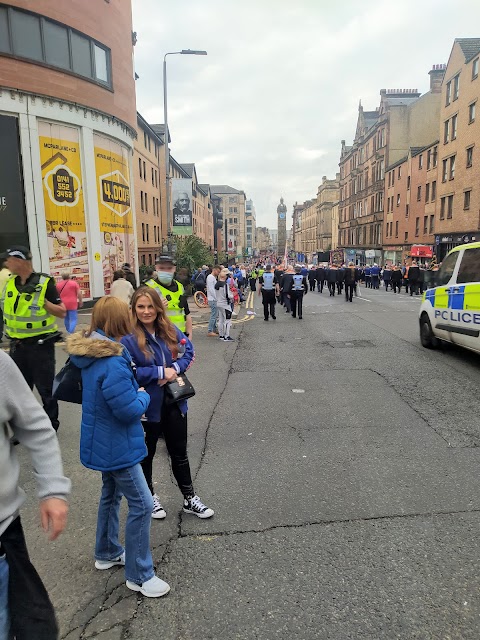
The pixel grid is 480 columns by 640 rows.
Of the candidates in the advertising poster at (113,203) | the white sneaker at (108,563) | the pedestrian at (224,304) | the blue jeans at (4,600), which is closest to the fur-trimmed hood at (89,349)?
the blue jeans at (4,600)

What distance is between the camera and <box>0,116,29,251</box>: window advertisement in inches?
537

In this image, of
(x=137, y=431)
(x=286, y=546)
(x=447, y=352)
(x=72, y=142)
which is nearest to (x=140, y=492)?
(x=137, y=431)

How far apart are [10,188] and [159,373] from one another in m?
13.3

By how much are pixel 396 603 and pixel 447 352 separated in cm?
766

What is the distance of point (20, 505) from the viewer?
1.77m

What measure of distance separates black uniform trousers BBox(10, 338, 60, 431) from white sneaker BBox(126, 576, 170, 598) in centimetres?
242

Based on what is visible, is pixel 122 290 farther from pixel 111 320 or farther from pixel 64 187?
pixel 64 187

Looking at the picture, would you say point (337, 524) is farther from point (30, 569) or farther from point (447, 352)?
point (447, 352)

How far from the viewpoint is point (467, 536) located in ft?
10.4

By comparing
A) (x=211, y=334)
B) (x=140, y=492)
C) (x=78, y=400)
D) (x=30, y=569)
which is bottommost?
(x=211, y=334)

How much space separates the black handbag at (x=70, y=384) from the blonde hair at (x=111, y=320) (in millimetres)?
249

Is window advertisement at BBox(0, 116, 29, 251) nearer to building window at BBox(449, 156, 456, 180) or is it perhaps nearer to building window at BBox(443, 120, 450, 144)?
building window at BBox(449, 156, 456, 180)

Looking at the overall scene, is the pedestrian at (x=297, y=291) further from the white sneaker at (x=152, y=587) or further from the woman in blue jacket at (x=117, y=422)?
the white sneaker at (x=152, y=587)

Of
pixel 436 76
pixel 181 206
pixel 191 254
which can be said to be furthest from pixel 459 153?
pixel 181 206
